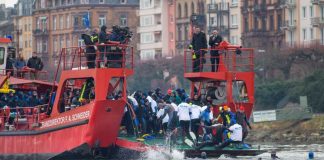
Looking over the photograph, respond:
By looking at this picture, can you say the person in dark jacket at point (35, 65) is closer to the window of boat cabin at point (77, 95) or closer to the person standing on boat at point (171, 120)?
A: the window of boat cabin at point (77, 95)

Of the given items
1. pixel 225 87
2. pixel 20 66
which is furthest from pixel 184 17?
pixel 225 87

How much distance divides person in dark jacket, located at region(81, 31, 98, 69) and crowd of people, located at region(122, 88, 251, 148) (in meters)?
2.34

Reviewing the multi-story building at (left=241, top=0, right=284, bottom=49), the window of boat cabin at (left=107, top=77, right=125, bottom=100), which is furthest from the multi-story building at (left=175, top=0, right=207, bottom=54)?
the window of boat cabin at (left=107, top=77, right=125, bottom=100)

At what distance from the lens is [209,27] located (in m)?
132

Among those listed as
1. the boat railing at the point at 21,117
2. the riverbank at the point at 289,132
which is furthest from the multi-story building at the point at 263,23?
the boat railing at the point at 21,117

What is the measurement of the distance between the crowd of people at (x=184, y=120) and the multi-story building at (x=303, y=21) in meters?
65.9

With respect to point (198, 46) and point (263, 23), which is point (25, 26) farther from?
point (198, 46)

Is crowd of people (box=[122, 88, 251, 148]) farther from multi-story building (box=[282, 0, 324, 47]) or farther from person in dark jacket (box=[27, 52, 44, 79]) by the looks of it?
multi-story building (box=[282, 0, 324, 47])

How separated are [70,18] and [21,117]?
10899 centimetres

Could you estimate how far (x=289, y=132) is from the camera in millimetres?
74562

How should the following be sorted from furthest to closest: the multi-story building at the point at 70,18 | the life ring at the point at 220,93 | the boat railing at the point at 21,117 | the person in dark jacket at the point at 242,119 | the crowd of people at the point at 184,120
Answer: the multi-story building at the point at 70,18
the life ring at the point at 220,93
the boat railing at the point at 21,117
the person in dark jacket at the point at 242,119
the crowd of people at the point at 184,120

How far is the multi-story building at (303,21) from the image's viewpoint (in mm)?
114812

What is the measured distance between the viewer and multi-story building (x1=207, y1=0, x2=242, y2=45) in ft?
428

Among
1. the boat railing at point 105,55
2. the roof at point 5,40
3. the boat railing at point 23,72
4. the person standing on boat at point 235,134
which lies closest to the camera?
the boat railing at point 105,55
